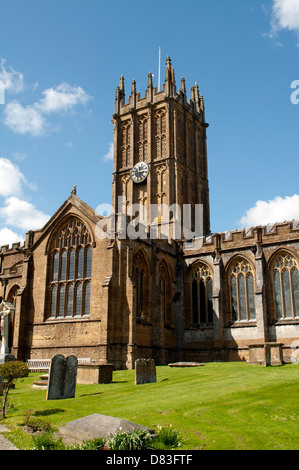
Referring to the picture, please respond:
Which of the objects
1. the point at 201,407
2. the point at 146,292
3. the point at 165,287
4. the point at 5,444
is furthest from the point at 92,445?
the point at 165,287

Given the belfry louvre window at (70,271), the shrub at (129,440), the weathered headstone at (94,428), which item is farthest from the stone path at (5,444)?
the belfry louvre window at (70,271)

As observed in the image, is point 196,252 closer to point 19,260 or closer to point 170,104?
point 19,260

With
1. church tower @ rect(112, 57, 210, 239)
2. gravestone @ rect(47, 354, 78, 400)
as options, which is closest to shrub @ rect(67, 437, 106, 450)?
gravestone @ rect(47, 354, 78, 400)

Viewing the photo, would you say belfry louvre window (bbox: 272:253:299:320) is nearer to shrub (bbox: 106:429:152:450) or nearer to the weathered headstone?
the weathered headstone

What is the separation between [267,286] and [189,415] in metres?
21.7

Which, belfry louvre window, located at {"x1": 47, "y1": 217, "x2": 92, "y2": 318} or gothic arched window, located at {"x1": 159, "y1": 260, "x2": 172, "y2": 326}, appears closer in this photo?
belfry louvre window, located at {"x1": 47, "y1": 217, "x2": 92, "y2": 318}

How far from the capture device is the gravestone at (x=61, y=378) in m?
16.1

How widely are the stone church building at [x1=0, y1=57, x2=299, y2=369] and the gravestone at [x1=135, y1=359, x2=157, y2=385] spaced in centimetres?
744

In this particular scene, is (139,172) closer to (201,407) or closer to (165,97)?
(165,97)

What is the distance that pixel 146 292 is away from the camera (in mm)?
31875

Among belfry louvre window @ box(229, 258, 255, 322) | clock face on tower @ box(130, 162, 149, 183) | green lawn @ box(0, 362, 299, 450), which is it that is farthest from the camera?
clock face on tower @ box(130, 162, 149, 183)

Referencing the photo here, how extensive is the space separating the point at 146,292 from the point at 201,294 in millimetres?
5612

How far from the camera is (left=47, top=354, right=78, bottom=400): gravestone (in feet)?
52.8

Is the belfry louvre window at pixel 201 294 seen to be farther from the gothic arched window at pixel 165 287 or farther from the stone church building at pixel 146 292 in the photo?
the gothic arched window at pixel 165 287
